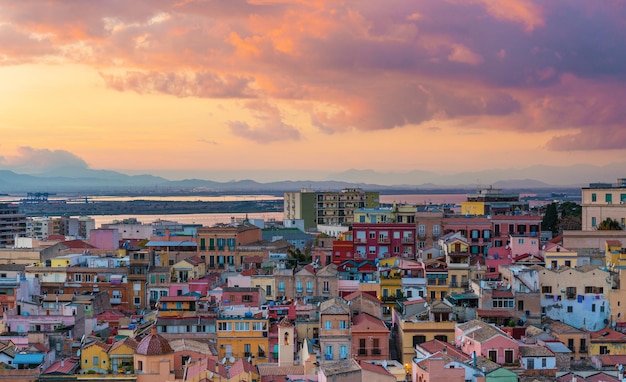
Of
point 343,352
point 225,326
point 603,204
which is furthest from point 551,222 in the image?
point 225,326

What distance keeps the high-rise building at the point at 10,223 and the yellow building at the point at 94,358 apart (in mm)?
69468

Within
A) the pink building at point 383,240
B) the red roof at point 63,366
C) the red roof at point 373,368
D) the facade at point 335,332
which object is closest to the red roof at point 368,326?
Answer: the facade at point 335,332

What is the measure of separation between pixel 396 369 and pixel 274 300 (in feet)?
32.7

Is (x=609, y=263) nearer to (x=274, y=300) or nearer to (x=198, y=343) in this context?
(x=274, y=300)

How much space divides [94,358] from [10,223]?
73.0 metres

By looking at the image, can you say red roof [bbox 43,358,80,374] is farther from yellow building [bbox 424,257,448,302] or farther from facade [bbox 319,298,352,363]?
yellow building [bbox 424,257,448,302]

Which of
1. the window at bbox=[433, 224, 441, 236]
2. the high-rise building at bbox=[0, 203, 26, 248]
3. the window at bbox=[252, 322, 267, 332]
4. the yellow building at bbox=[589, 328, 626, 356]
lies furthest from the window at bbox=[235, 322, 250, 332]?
A: the high-rise building at bbox=[0, 203, 26, 248]

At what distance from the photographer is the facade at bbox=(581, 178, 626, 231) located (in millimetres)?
51188

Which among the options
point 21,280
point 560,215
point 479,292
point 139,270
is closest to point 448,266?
point 479,292

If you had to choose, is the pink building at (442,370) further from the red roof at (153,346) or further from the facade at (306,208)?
the facade at (306,208)

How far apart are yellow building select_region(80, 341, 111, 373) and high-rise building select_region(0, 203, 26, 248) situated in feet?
228

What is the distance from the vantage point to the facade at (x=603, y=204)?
2015 inches

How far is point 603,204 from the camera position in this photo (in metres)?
52.0

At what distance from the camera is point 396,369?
31078 millimetres
